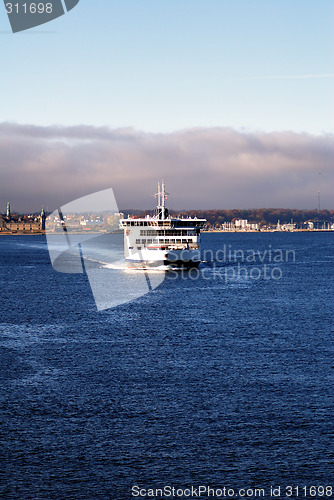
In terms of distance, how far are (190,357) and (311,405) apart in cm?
1232

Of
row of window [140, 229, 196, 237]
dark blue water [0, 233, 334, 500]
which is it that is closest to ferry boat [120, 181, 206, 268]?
row of window [140, 229, 196, 237]

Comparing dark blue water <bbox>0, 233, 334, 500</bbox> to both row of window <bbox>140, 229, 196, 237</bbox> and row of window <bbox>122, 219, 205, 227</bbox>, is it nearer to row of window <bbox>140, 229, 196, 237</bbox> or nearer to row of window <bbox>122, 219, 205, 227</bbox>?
row of window <bbox>140, 229, 196, 237</bbox>

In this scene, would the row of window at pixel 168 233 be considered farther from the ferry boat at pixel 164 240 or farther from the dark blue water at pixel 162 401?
the dark blue water at pixel 162 401

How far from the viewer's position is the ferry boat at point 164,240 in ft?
370

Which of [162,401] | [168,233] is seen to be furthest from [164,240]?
[162,401]

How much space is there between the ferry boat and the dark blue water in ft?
165

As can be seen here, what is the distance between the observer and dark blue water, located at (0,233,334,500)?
23.1m

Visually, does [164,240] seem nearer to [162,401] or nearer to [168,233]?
[168,233]

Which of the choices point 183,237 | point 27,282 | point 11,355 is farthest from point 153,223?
point 11,355

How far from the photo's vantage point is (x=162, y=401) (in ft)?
103

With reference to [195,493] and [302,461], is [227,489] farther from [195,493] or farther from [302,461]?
[302,461]

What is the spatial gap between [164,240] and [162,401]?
3234 inches

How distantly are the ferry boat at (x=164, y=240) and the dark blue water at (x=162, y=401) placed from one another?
50.2 m

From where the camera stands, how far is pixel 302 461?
2395cm
